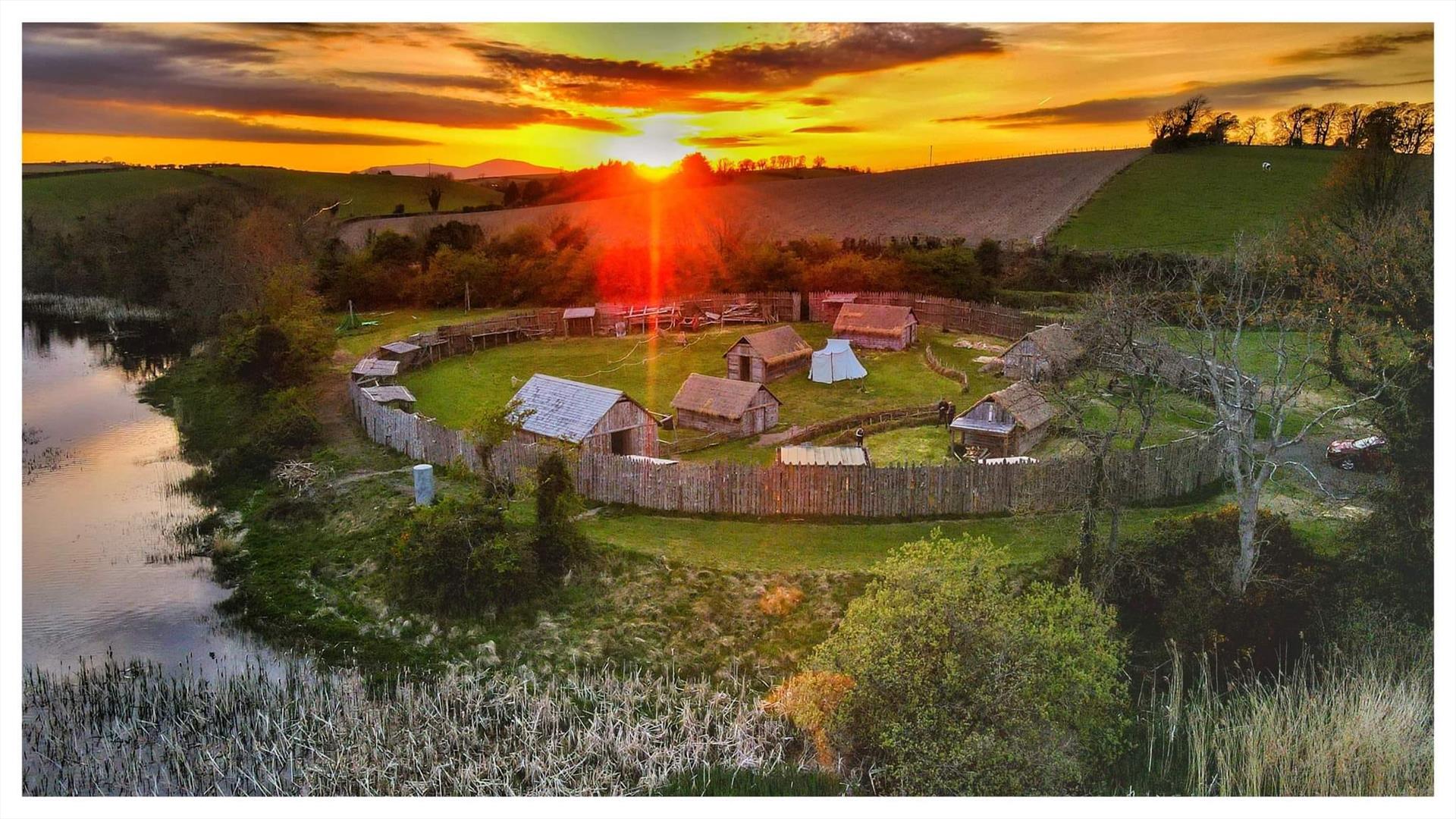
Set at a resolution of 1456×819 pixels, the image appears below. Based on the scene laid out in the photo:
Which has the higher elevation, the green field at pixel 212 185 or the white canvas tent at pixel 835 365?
the green field at pixel 212 185

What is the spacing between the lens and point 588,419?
911 inches

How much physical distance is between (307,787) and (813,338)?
104 feet

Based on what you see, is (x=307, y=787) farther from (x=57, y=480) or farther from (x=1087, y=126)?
(x=1087, y=126)

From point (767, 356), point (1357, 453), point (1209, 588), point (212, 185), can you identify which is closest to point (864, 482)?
point (1209, 588)

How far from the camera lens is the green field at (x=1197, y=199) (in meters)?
37.2

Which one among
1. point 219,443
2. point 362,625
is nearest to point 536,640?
point 362,625

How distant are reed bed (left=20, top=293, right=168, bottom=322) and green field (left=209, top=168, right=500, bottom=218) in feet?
23.2

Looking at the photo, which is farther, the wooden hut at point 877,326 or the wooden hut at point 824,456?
the wooden hut at point 877,326

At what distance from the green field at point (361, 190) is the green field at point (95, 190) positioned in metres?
2.01

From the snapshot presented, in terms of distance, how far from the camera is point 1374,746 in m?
13.9

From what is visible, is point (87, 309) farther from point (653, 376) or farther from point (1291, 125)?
point (1291, 125)

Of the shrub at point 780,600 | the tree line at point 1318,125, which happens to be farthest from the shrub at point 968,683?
the tree line at point 1318,125

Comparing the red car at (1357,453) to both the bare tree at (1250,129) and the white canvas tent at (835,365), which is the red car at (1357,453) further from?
the white canvas tent at (835,365)

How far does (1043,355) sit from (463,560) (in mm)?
22730
